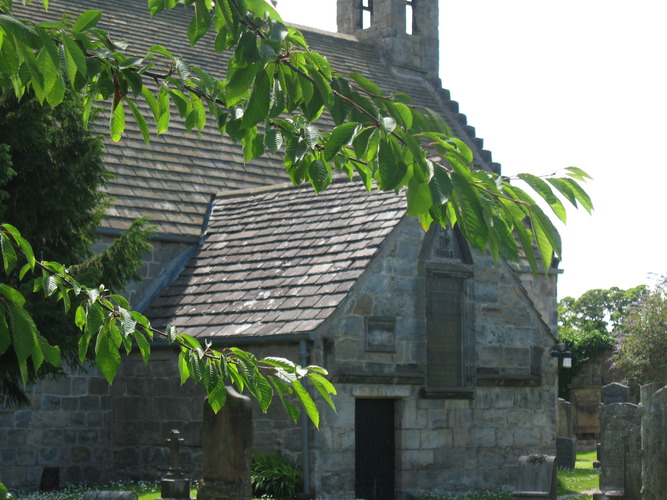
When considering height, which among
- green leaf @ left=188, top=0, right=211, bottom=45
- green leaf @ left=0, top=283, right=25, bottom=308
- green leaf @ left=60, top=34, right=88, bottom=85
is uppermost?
green leaf @ left=188, top=0, right=211, bottom=45

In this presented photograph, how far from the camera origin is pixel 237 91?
4.02 meters

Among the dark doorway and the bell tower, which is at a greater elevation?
the bell tower

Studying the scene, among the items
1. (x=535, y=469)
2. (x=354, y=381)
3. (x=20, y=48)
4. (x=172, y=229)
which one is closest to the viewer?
(x=20, y=48)

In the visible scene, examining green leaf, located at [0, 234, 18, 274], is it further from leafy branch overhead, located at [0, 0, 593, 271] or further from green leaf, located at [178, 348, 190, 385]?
green leaf, located at [178, 348, 190, 385]

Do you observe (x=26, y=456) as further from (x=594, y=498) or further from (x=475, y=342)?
(x=594, y=498)

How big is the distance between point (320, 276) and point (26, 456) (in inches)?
203

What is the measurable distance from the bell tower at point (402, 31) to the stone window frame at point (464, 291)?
1333 cm

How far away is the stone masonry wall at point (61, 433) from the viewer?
54.3 feet

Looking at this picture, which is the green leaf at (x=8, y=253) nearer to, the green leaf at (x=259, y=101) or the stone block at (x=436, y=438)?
the green leaf at (x=259, y=101)

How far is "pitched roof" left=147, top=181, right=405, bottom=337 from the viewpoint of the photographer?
15.5m

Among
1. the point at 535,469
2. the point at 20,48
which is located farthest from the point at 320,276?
the point at 20,48

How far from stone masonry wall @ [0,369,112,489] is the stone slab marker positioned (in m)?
6.18

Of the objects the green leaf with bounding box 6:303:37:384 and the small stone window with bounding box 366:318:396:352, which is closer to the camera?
the green leaf with bounding box 6:303:37:384

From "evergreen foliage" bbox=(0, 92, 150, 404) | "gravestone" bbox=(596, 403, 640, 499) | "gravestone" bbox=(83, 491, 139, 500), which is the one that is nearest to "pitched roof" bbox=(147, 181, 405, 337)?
"evergreen foliage" bbox=(0, 92, 150, 404)
